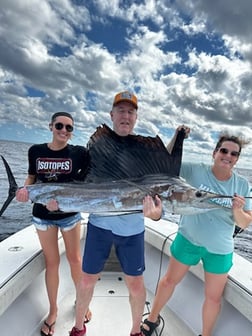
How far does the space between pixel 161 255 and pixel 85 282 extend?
108cm

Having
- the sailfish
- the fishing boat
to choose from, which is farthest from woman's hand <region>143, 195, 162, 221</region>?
the fishing boat

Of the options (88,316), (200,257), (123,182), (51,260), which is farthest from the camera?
(88,316)

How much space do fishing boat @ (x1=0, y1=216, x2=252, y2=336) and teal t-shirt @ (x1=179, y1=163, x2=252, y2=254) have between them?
37cm

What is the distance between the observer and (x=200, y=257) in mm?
1764

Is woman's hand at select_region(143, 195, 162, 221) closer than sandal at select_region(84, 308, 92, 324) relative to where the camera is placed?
Yes

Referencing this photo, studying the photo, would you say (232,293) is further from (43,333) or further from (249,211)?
(43,333)

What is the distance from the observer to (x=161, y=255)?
8.70ft

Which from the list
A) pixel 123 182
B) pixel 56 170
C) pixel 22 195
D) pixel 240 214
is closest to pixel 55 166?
pixel 56 170

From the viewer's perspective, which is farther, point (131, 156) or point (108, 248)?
point (108, 248)

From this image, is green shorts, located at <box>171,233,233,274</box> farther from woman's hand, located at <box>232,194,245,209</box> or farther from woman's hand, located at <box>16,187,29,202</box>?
woman's hand, located at <box>16,187,29,202</box>

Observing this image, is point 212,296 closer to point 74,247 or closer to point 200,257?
point 200,257

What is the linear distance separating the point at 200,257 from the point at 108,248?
0.60 m

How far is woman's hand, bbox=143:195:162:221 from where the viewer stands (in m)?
1.42

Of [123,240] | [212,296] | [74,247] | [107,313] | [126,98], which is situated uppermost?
[126,98]
